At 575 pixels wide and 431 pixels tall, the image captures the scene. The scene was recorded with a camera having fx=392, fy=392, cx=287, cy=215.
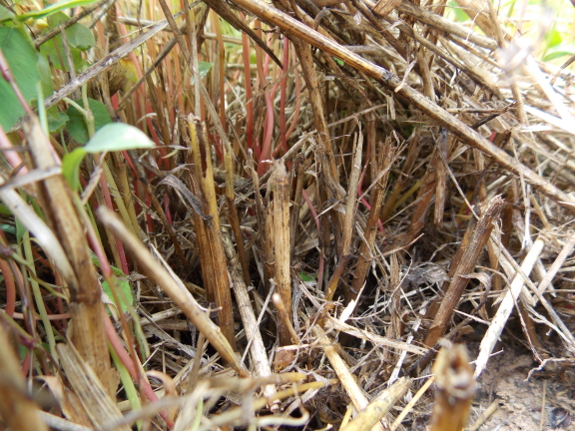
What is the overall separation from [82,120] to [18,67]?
11cm

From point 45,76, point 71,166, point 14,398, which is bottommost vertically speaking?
point 14,398

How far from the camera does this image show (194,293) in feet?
2.38

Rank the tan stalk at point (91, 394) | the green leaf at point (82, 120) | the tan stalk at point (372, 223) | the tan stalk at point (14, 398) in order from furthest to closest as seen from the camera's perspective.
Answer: the tan stalk at point (372, 223) → the green leaf at point (82, 120) → the tan stalk at point (91, 394) → the tan stalk at point (14, 398)

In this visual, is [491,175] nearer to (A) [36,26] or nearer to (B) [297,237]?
(B) [297,237]

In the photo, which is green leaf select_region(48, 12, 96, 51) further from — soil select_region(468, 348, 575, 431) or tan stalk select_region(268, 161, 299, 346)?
soil select_region(468, 348, 575, 431)

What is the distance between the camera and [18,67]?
0.49 m

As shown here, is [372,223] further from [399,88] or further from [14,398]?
[14,398]

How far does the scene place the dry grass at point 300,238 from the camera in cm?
48

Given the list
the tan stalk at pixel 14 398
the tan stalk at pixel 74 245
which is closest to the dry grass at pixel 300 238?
the tan stalk at pixel 74 245

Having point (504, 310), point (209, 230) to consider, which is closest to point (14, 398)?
point (209, 230)

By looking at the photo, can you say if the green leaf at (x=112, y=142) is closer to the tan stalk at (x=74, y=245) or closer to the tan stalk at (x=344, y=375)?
the tan stalk at (x=74, y=245)

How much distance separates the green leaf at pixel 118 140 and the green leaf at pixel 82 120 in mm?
287

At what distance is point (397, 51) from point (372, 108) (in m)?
0.12

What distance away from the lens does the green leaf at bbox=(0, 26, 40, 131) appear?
1.52 feet
